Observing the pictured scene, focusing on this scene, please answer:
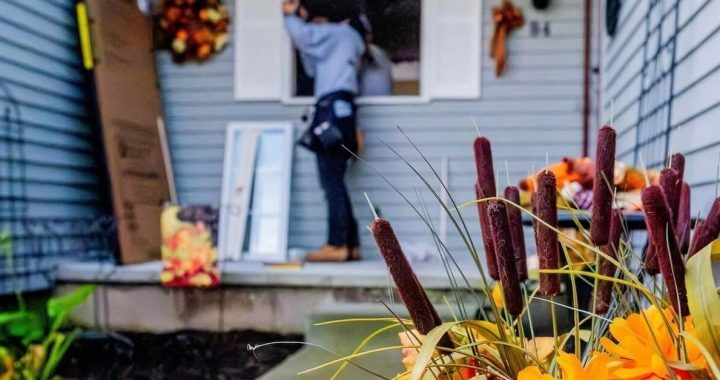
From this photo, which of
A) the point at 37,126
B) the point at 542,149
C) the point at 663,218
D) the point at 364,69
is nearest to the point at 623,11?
the point at 542,149

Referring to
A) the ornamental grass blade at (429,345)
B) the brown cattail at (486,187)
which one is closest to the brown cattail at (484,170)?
the brown cattail at (486,187)

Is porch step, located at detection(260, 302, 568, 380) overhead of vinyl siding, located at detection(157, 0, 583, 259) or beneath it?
beneath

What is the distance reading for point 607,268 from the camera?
1.85ft

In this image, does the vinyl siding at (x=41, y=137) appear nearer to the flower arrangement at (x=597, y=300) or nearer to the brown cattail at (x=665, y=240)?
the flower arrangement at (x=597, y=300)

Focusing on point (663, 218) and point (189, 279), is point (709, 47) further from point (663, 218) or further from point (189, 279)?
point (189, 279)

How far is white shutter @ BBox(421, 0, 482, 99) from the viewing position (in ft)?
15.6

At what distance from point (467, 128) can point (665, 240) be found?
445cm

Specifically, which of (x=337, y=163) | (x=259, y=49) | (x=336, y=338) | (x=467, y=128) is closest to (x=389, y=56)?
(x=467, y=128)

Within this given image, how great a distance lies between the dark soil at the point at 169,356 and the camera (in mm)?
3186

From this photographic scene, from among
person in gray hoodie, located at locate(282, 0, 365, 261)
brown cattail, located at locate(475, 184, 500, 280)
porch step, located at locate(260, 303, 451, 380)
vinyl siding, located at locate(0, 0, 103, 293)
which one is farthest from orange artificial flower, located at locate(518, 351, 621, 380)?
vinyl siding, located at locate(0, 0, 103, 293)

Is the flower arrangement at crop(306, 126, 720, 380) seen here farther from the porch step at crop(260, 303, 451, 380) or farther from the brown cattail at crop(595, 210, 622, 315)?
the porch step at crop(260, 303, 451, 380)

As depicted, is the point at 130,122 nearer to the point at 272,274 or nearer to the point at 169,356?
the point at 272,274

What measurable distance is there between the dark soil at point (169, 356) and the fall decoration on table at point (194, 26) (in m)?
2.10

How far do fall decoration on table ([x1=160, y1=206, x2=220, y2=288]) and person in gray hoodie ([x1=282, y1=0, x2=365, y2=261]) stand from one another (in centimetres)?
78
